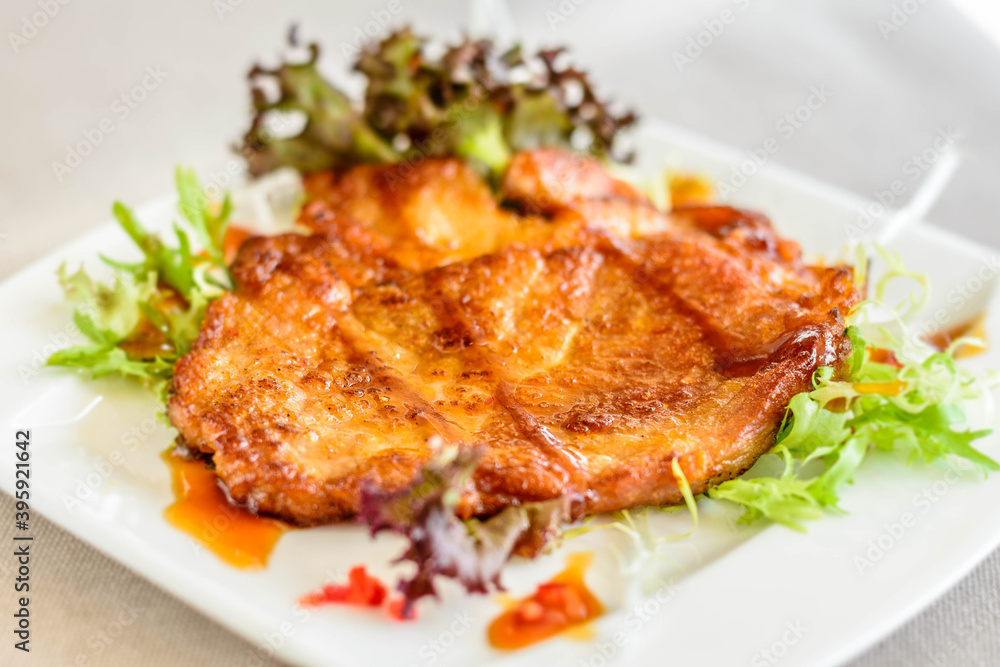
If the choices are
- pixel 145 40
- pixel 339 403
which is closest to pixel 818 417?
pixel 339 403

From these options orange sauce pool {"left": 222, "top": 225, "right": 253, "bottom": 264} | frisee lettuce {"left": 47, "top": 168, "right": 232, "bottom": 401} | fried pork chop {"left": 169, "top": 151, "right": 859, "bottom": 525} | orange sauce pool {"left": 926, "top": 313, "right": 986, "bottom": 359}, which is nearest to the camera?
fried pork chop {"left": 169, "top": 151, "right": 859, "bottom": 525}

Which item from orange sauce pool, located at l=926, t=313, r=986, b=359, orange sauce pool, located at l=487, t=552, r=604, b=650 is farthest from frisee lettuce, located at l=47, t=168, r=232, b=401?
orange sauce pool, located at l=926, t=313, r=986, b=359

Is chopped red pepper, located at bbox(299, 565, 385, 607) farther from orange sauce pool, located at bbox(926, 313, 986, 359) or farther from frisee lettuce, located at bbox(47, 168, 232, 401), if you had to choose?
orange sauce pool, located at bbox(926, 313, 986, 359)

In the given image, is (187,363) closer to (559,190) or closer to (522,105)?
(559,190)

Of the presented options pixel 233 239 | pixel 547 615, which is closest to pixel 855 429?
pixel 547 615

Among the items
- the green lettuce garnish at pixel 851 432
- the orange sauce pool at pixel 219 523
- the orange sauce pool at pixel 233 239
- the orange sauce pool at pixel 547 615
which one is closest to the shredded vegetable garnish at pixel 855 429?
the green lettuce garnish at pixel 851 432

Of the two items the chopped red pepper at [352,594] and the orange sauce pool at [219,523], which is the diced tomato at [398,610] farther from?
the orange sauce pool at [219,523]
